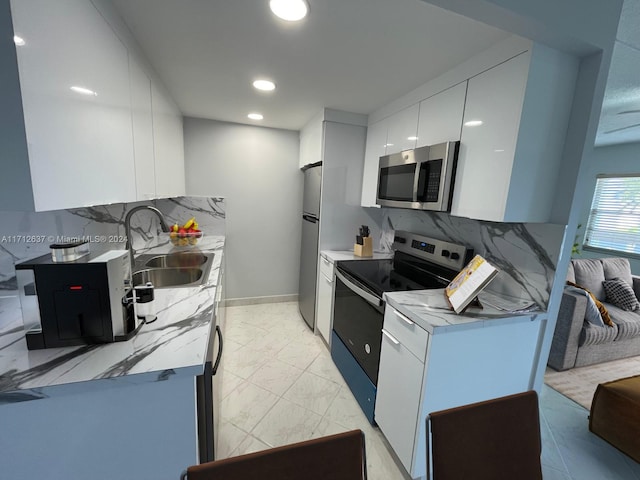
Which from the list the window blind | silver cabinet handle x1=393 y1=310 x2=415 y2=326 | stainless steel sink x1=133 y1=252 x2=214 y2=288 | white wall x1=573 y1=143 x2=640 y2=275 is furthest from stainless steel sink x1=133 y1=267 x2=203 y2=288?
the window blind

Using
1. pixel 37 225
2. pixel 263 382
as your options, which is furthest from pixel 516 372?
pixel 37 225

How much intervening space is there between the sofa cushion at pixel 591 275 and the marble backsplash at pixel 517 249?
1.84m

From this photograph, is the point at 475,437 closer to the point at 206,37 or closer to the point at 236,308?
the point at 206,37

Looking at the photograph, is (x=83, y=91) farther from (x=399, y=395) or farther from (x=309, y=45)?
(x=399, y=395)

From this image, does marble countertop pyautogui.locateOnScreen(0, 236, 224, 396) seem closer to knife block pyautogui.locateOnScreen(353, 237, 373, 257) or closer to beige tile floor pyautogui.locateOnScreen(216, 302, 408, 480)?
beige tile floor pyautogui.locateOnScreen(216, 302, 408, 480)

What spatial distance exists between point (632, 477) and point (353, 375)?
1.58 m

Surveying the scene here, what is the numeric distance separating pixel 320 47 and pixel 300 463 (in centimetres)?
172

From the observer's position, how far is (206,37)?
4.37 ft

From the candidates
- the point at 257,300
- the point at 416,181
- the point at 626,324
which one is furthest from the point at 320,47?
the point at 626,324

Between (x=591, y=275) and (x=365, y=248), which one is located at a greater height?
(x=365, y=248)

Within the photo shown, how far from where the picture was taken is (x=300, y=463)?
57 centimetres

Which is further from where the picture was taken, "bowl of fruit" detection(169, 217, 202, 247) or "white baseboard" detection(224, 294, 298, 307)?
"white baseboard" detection(224, 294, 298, 307)

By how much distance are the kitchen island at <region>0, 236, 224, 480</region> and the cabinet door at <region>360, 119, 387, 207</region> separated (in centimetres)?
192

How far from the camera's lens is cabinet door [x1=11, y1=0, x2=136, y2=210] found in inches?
25.5
